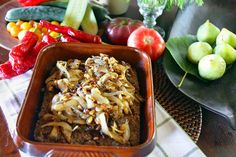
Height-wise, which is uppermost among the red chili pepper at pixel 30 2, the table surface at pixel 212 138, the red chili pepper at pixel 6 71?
the red chili pepper at pixel 30 2

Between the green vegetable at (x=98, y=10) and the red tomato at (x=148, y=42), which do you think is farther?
the green vegetable at (x=98, y=10)

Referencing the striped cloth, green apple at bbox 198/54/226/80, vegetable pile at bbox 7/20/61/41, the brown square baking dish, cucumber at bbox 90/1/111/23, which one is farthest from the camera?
cucumber at bbox 90/1/111/23

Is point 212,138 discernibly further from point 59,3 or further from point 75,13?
point 59,3

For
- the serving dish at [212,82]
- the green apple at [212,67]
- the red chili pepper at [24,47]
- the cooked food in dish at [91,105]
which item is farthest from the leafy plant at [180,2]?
the red chili pepper at [24,47]

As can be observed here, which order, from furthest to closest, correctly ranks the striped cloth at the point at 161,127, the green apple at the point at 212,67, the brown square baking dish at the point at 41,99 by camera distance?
1. the green apple at the point at 212,67
2. the striped cloth at the point at 161,127
3. the brown square baking dish at the point at 41,99

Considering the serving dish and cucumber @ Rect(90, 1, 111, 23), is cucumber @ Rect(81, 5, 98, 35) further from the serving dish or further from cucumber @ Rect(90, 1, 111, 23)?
the serving dish

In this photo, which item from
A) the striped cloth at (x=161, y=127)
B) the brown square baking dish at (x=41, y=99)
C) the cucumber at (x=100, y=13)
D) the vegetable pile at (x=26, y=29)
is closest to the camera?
the brown square baking dish at (x=41, y=99)

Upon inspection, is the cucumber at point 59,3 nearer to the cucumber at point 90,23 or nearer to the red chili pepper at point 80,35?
the cucumber at point 90,23

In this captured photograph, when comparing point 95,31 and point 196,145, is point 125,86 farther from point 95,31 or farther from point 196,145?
point 95,31

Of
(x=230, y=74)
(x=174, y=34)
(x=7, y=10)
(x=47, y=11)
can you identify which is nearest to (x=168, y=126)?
→ (x=230, y=74)

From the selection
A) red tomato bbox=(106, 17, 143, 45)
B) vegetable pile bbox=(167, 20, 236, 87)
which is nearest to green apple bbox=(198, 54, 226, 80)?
vegetable pile bbox=(167, 20, 236, 87)
